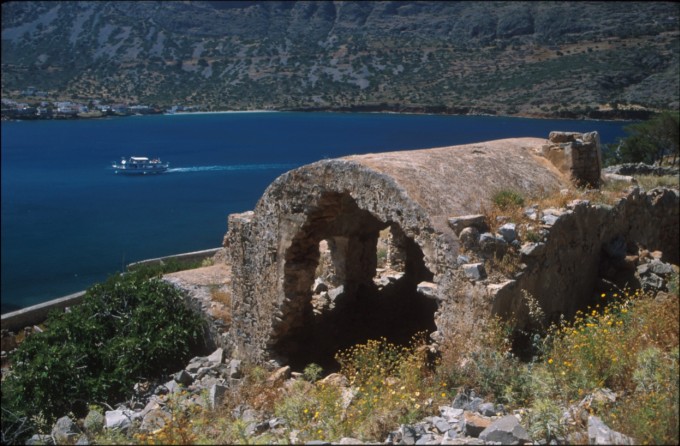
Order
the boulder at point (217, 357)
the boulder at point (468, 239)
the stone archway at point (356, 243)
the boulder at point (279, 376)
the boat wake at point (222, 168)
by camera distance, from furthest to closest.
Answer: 1. the boat wake at point (222, 168)
2. the boulder at point (217, 357)
3. the boulder at point (279, 376)
4. the stone archway at point (356, 243)
5. the boulder at point (468, 239)

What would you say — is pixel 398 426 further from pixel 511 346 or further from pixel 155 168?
pixel 155 168

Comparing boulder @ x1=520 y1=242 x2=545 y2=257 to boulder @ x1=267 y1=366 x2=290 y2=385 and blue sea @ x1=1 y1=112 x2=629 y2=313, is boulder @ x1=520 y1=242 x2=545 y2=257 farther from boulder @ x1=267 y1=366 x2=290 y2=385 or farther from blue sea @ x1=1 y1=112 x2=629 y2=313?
blue sea @ x1=1 y1=112 x2=629 y2=313

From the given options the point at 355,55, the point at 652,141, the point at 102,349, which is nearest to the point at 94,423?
the point at 102,349

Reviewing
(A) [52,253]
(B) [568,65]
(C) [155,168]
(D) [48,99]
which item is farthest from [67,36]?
(B) [568,65]

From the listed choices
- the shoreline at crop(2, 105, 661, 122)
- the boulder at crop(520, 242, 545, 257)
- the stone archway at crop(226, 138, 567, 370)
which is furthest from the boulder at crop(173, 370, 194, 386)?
the shoreline at crop(2, 105, 661, 122)

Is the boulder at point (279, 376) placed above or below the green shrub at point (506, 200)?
below

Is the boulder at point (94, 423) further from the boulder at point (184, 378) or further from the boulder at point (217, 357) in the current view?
the boulder at point (217, 357)

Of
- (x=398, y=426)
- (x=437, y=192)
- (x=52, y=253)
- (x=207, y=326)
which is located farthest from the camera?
(x=52, y=253)

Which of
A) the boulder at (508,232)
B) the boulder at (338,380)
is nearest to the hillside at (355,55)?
the boulder at (508,232)
